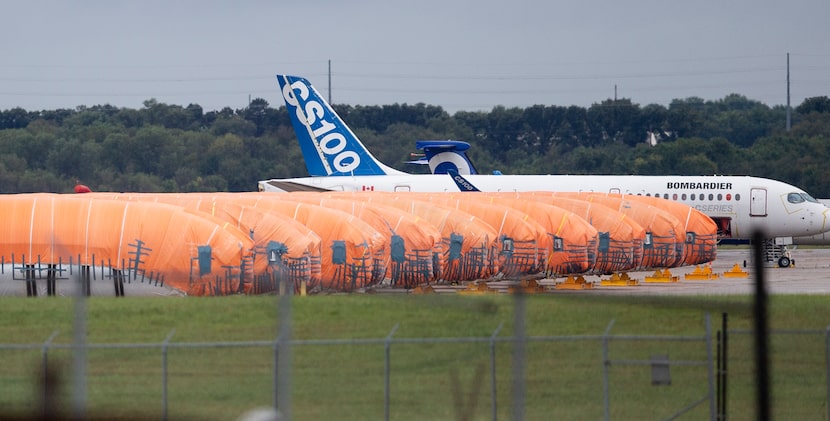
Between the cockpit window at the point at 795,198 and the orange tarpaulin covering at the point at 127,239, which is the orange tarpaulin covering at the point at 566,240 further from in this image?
the cockpit window at the point at 795,198

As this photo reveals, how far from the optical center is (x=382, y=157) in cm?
12725

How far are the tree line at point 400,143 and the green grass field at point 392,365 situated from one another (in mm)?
73435

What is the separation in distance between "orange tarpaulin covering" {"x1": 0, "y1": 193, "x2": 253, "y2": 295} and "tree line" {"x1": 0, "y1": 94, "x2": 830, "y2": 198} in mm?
58424

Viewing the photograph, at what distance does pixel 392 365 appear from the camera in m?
17.9

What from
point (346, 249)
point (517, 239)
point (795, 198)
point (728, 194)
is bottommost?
point (346, 249)

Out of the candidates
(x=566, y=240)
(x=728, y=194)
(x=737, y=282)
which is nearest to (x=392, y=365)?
(x=566, y=240)

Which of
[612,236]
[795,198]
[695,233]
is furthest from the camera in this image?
[795,198]

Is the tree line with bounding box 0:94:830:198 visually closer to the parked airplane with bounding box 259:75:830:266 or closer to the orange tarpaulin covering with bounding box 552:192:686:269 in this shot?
the parked airplane with bounding box 259:75:830:266

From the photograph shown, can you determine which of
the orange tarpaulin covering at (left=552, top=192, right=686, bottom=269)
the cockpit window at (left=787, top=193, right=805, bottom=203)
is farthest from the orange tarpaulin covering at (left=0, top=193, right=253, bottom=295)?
the cockpit window at (left=787, top=193, right=805, bottom=203)

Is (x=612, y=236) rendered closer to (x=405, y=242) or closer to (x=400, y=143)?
(x=405, y=242)

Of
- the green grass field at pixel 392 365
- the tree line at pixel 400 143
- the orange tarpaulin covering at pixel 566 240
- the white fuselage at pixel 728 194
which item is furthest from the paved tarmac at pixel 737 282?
the tree line at pixel 400 143

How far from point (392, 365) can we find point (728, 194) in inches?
1671

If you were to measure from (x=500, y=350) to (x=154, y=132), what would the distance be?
9420 cm

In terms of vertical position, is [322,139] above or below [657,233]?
above
